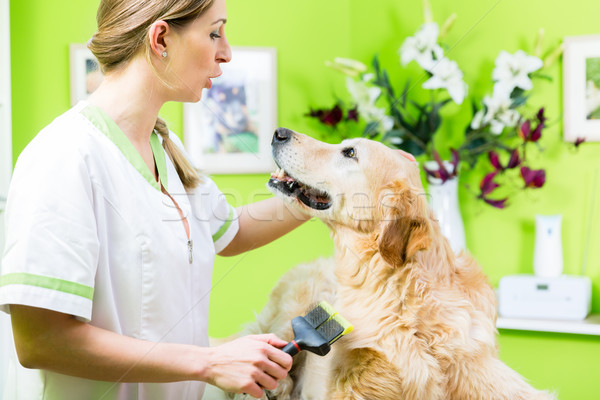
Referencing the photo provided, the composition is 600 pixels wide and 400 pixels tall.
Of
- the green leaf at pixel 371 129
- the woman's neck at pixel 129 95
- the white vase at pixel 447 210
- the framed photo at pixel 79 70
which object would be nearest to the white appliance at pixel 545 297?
the white vase at pixel 447 210

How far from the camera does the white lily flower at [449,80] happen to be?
7.87ft

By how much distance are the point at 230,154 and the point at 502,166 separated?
124 cm

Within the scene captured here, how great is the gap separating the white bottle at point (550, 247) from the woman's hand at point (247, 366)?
174cm

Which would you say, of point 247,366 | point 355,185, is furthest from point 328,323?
point 355,185

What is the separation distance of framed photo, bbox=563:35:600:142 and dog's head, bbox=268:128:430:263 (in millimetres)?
1387

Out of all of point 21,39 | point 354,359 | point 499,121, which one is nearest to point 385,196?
point 354,359

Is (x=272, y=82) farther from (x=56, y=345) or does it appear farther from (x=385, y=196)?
(x=56, y=345)

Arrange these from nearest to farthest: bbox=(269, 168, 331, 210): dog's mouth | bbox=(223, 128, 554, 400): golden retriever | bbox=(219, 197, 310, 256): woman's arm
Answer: bbox=(223, 128, 554, 400): golden retriever
bbox=(269, 168, 331, 210): dog's mouth
bbox=(219, 197, 310, 256): woman's arm

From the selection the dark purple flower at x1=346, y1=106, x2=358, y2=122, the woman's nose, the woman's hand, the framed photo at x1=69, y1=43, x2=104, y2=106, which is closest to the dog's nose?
the woman's nose

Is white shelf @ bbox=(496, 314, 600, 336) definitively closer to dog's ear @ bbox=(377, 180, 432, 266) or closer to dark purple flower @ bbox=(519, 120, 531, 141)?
dark purple flower @ bbox=(519, 120, 531, 141)

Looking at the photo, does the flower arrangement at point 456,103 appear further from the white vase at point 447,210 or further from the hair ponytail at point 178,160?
the hair ponytail at point 178,160

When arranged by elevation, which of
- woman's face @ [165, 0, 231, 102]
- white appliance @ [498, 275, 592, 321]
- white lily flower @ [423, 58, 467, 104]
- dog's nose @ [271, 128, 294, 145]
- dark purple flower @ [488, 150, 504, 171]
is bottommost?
white appliance @ [498, 275, 592, 321]

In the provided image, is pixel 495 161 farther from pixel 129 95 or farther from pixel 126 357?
pixel 126 357

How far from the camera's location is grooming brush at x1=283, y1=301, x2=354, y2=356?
974mm
